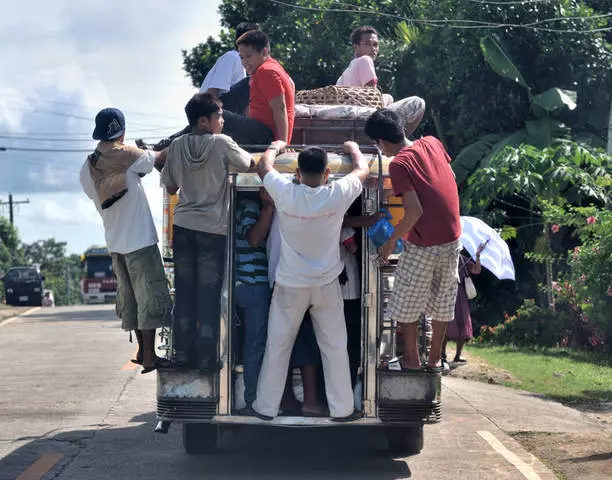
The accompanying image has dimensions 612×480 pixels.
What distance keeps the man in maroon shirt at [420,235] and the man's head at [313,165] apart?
0.47 m

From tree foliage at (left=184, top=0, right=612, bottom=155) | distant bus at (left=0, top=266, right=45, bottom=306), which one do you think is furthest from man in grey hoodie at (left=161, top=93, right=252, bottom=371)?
distant bus at (left=0, top=266, right=45, bottom=306)

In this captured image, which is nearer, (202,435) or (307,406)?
Answer: (307,406)

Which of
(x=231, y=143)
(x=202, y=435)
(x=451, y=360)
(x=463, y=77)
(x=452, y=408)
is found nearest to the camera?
(x=231, y=143)

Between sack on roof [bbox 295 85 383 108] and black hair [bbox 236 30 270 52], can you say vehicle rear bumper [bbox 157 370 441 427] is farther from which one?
sack on roof [bbox 295 85 383 108]

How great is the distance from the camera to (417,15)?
24.4 m

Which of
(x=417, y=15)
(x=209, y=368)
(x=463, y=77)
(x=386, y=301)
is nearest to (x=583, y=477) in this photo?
(x=386, y=301)

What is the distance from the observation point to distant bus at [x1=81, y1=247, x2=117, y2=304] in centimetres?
5262

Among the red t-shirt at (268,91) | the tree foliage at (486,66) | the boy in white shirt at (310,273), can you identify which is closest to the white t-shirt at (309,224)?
the boy in white shirt at (310,273)

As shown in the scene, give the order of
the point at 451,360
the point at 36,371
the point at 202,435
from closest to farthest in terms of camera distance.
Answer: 1. the point at 202,435
2. the point at 36,371
3. the point at 451,360

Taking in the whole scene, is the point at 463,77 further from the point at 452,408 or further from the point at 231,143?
the point at 231,143

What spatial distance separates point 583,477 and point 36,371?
8809 millimetres

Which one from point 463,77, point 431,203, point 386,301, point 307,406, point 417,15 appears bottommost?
point 307,406

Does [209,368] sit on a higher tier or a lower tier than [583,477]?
higher

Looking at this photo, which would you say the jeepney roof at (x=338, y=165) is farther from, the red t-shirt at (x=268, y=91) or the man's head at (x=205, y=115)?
the red t-shirt at (x=268, y=91)
